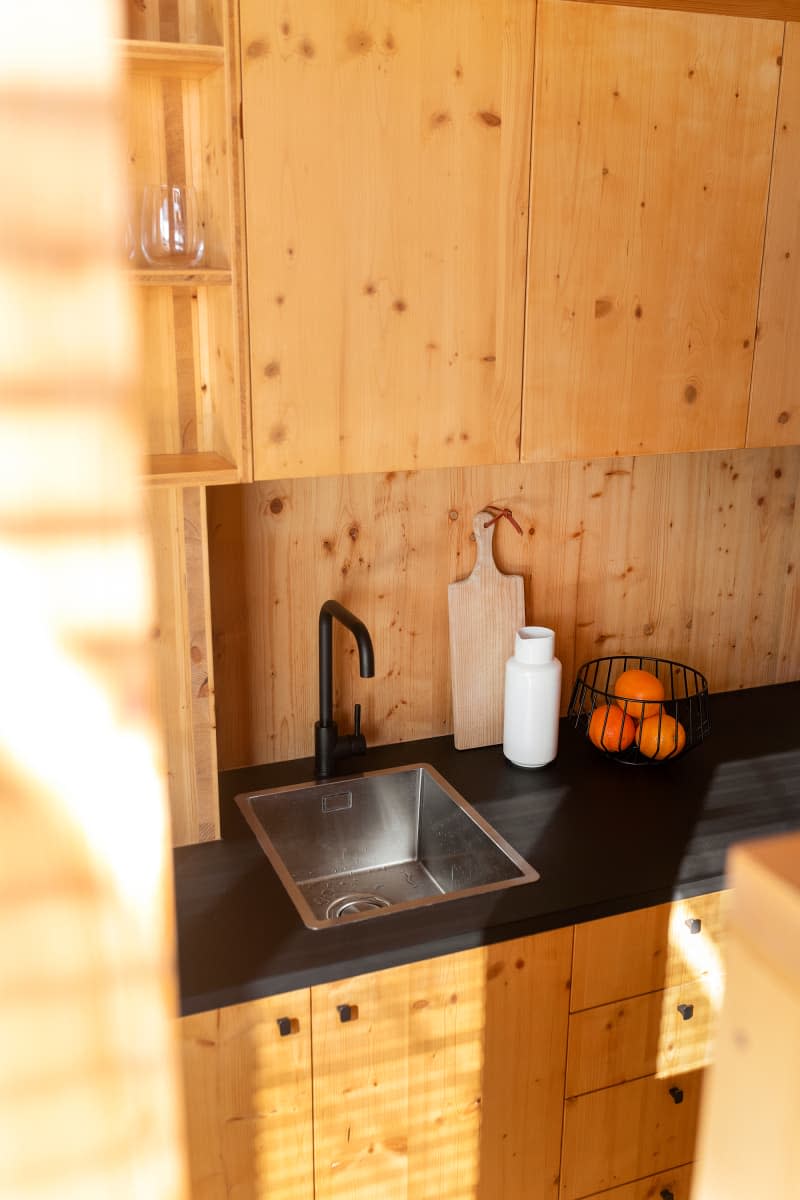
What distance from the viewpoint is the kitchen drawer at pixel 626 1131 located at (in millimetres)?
1918

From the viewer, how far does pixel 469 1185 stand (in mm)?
1854

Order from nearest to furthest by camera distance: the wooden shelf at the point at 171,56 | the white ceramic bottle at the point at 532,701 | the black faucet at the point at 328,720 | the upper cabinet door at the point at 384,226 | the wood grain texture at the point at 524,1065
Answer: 1. the wooden shelf at the point at 171,56
2. the upper cabinet door at the point at 384,226
3. the wood grain texture at the point at 524,1065
4. the black faucet at the point at 328,720
5. the white ceramic bottle at the point at 532,701

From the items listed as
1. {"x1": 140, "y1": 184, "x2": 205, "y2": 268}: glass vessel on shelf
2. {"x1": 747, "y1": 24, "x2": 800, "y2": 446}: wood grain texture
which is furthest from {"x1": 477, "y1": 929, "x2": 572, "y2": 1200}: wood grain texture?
{"x1": 140, "y1": 184, "x2": 205, "y2": 268}: glass vessel on shelf

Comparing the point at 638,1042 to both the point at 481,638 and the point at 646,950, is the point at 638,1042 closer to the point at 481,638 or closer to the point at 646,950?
the point at 646,950

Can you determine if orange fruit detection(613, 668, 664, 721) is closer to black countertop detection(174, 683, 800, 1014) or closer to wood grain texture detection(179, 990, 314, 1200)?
black countertop detection(174, 683, 800, 1014)

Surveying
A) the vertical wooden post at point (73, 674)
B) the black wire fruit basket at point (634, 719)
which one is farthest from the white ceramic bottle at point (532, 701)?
the vertical wooden post at point (73, 674)

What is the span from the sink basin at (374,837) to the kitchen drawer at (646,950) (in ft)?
0.80

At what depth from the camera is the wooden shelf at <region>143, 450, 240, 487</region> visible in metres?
1.67

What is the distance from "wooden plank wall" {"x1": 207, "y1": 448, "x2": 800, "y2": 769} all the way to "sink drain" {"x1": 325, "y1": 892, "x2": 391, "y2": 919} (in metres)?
0.32

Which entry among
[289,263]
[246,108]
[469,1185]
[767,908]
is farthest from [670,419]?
[767,908]

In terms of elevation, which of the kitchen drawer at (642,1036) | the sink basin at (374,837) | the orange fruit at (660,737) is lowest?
the kitchen drawer at (642,1036)

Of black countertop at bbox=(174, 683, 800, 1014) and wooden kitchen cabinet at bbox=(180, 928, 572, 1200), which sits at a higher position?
black countertop at bbox=(174, 683, 800, 1014)

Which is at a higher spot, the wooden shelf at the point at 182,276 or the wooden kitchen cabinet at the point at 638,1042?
the wooden shelf at the point at 182,276

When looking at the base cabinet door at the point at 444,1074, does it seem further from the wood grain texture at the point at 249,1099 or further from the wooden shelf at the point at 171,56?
the wooden shelf at the point at 171,56
